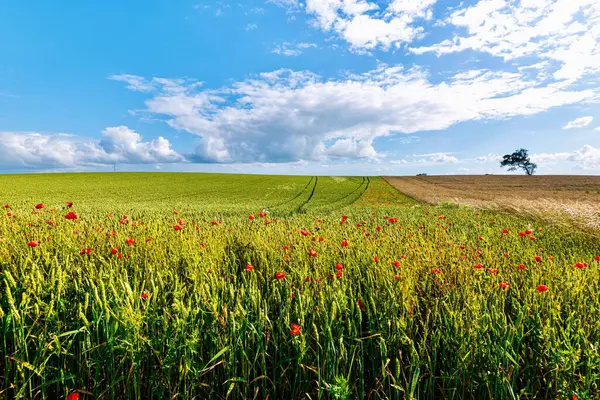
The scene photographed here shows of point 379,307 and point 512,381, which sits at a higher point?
point 379,307

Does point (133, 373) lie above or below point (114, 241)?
below

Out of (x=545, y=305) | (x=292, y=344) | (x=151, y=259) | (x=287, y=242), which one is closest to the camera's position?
(x=292, y=344)

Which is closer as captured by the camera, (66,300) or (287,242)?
(66,300)

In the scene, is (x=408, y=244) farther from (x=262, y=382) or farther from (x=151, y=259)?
(x=151, y=259)

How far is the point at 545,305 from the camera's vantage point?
8.69ft

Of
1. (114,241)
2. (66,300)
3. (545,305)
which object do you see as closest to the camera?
(66,300)

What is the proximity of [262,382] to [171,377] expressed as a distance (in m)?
0.59

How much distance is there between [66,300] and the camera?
2355 millimetres

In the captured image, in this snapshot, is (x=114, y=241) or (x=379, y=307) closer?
(x=379, y=307)

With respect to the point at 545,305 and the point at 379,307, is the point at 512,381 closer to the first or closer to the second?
the point at 379,307

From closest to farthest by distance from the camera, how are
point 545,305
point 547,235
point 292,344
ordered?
point 292,344, point 545,305, point 547,235

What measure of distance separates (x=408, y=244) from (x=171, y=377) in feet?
12.1

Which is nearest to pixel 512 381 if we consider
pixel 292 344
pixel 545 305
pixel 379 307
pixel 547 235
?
pixel 379 307

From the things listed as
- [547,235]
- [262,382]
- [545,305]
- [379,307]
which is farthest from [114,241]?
[547,235]
